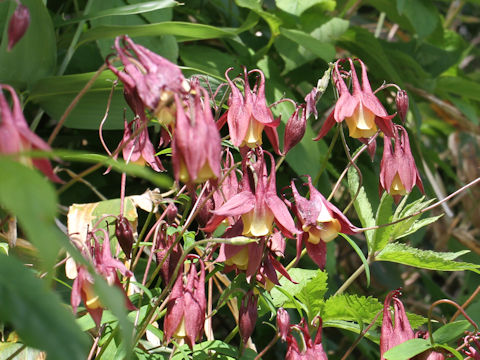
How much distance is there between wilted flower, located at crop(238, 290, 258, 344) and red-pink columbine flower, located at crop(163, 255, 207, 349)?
0.05m

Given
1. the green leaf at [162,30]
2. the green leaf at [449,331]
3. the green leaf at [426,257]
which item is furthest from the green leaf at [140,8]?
the green leaf at [449,331]

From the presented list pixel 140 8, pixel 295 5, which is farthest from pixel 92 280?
pixel 295 5

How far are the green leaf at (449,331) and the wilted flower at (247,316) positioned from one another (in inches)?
9.5

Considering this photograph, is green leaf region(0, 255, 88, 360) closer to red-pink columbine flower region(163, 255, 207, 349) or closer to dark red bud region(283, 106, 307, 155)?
red-pink columbine flower region(163, 255, 207, 349)

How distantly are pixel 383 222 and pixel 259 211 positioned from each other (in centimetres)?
33

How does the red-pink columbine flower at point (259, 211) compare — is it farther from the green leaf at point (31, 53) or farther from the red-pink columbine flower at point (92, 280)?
the green leaf at point (31, 53)

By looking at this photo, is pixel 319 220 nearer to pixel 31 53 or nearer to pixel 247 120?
pixel 247 120

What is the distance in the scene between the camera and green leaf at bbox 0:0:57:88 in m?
1.12

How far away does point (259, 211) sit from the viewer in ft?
2.35

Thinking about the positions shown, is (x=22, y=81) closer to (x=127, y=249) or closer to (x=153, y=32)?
(x=153, y=32)

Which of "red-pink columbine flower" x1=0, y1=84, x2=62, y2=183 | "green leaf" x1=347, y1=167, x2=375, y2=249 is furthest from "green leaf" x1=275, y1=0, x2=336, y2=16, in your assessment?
"red-pink columbine flower" x1=0, y1=84, x2=62, y2=183

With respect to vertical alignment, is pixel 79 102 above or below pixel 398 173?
below

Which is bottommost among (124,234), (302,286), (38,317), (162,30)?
(302,286)

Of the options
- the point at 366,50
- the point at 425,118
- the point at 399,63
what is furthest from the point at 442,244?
the point at 366,50
